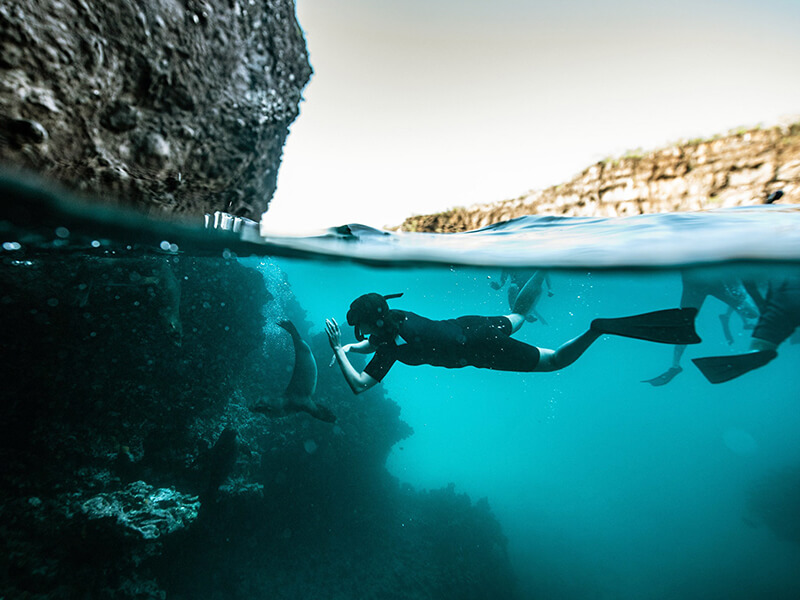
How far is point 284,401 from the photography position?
810 cm

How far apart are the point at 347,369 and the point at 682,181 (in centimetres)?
792

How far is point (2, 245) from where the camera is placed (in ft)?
16.9

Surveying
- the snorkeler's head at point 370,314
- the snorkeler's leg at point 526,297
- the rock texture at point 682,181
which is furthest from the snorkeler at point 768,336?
the snorkeler's head at point 370,314

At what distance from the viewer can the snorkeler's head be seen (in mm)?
5234

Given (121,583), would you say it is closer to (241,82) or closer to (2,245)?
(2,245)

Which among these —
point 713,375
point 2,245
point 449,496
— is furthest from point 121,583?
point 449,496

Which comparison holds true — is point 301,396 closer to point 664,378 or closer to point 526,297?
point 526,297

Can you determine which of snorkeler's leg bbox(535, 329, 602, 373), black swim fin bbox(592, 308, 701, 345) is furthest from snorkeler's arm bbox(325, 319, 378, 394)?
black swim fin bbox(592, 308, 701, 345)

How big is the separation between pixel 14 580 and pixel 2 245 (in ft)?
20.5

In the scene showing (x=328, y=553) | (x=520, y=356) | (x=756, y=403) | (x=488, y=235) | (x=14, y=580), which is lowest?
(x=756, y=403)

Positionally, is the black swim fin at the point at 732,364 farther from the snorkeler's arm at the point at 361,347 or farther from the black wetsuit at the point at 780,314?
the snorkeler's arm at the point at 361,347

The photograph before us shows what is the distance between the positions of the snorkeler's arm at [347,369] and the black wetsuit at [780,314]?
25.8 ft

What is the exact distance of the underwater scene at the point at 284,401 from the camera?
5684 millimetres

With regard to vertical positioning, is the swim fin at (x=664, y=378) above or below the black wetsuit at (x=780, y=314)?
below
